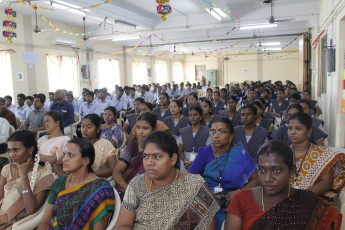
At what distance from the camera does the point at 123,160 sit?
2.62 metres

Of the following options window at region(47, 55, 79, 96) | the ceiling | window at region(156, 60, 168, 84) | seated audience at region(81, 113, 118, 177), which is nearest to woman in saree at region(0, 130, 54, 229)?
seated audience at region(81, 113, 118, 177)

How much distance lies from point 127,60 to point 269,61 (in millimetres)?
10833

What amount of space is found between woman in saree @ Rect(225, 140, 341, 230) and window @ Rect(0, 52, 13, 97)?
27.8ft

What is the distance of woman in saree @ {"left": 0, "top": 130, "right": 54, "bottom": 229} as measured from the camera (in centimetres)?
208

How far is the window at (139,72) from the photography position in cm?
1491

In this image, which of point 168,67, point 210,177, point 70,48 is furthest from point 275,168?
point 168,67

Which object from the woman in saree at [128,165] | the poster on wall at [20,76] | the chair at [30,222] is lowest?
the chair at [30,222]

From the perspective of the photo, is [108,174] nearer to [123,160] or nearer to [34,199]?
[123,160]

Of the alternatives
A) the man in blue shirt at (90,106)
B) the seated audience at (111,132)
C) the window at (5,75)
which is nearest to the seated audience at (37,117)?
the man in blue shirt at (90,106)

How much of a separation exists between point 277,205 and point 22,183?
1724 millimetres

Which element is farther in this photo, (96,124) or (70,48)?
(70,48)

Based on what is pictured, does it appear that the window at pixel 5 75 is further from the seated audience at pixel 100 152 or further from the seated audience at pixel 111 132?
the seated audience at pixel 100 152

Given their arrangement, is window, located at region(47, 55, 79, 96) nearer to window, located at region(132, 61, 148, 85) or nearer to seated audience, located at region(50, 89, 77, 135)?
window, located at region(132, 61, 148, 85)

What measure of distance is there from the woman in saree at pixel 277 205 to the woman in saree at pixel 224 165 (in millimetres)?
495
